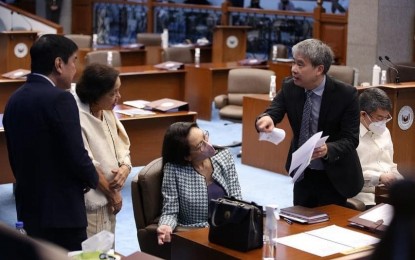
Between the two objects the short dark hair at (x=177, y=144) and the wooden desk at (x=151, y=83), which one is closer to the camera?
the short dark hair at (x=177, y=144)

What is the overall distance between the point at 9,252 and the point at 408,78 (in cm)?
777

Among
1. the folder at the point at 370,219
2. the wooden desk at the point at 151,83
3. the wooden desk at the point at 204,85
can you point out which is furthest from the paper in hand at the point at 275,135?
the wooden desk at the point at 204,85

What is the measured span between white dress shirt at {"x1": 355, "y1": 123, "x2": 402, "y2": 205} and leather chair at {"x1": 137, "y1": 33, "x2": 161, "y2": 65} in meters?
7.85

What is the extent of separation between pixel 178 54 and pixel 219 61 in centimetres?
90

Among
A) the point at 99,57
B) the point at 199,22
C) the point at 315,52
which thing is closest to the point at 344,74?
the point at 99,57

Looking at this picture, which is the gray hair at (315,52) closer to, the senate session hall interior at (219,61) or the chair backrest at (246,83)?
the senate session hall interior at (219,61)

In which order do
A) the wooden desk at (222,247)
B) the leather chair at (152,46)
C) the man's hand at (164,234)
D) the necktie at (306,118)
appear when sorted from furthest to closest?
1. the leather chair at (152,46)
2. the necktie at (306,118)
3. the man's hand at (164,234)
4. the wooden desk at (222,247)

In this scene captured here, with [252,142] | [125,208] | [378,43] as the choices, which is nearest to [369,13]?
[378,43]

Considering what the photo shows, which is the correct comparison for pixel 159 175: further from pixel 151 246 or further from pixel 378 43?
pixel 378 43

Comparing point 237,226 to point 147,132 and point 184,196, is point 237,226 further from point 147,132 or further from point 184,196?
point 147,132

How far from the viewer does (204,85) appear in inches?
426

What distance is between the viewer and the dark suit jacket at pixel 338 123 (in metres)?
4.04

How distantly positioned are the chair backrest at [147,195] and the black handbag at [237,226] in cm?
80

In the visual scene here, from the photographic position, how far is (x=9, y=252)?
25.5 inches
